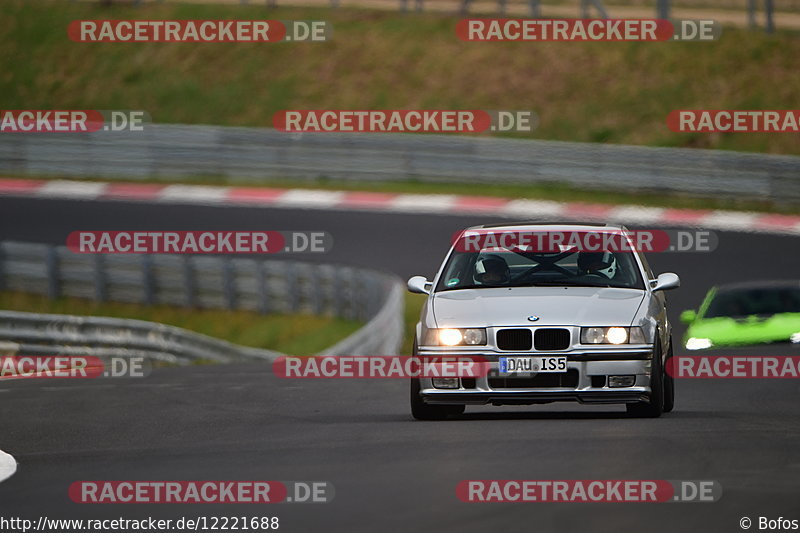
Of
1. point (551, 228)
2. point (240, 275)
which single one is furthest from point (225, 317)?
point (551, 228)

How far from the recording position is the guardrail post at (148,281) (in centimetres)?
2605

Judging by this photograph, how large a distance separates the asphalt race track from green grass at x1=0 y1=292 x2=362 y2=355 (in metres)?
6.49

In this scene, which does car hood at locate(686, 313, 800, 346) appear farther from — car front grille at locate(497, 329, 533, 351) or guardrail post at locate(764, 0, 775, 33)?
guardrail post at locate(764, 0, 775, 33)

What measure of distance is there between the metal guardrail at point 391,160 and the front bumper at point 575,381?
19.3 metres

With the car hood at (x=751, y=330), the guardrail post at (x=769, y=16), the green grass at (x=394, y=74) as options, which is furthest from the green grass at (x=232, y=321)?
the guardrail post at (x=769, y=16)

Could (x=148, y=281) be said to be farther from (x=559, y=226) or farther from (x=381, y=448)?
(x=381, y=448)

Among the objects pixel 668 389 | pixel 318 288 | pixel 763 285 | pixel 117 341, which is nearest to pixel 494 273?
pixel 668 389

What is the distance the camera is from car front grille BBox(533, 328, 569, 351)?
11164 mm

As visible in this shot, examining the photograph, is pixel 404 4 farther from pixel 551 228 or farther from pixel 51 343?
pixel 551 228

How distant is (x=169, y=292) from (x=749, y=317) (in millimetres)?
10031

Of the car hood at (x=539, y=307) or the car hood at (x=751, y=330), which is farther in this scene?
the car hood at (x=751, y=330)

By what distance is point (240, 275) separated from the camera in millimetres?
25688

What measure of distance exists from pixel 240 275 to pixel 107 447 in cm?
1492

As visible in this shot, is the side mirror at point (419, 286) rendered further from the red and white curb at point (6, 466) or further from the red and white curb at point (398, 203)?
the red and white curb at point (398, 203)
